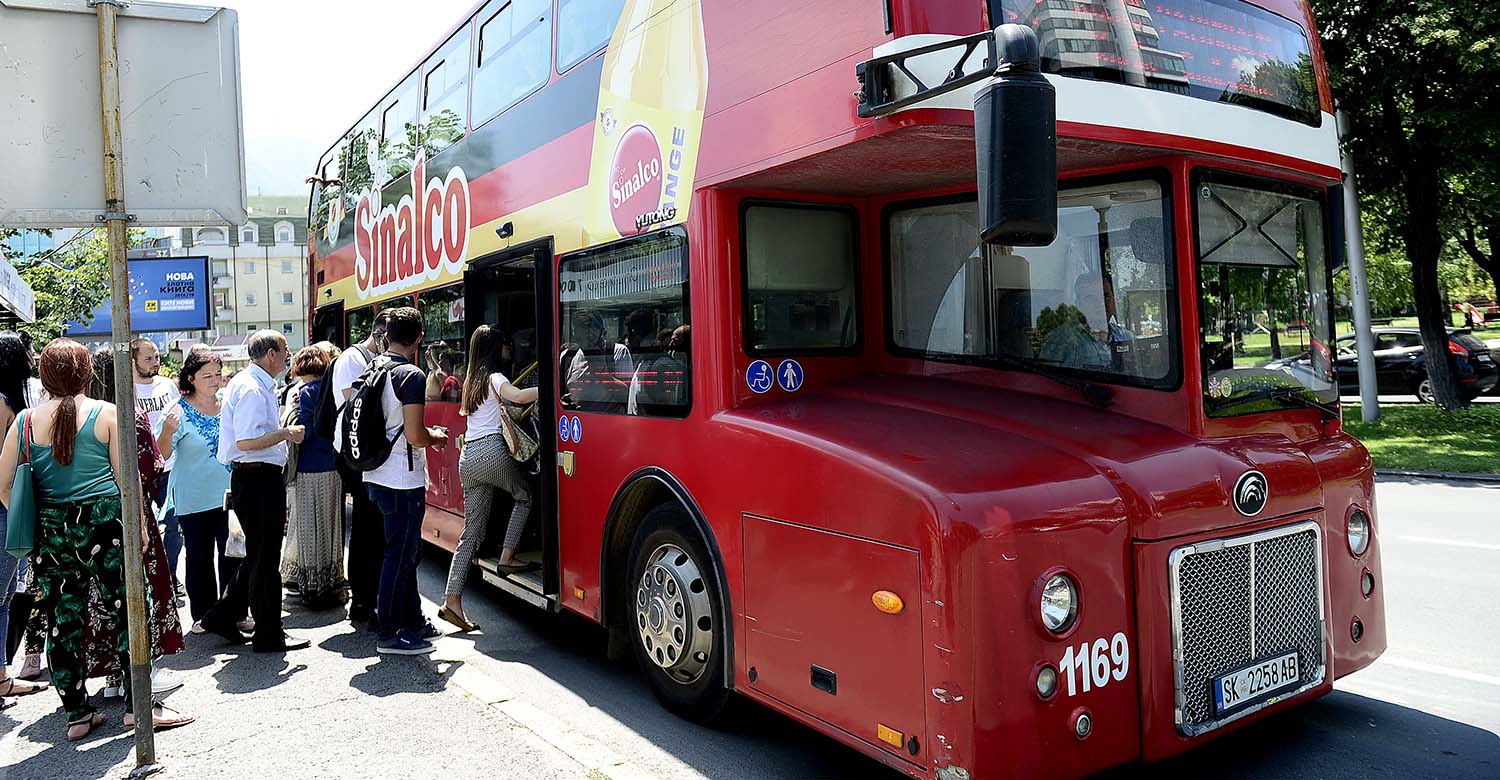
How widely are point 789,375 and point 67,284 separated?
77.2 ft

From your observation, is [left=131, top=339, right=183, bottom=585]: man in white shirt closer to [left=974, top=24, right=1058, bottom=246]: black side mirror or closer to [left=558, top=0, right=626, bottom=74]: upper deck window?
[left=558, top=0, right=626, bottom=74]: upper deck window

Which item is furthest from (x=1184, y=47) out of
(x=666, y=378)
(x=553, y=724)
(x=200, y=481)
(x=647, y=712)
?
(x=200, y=481)

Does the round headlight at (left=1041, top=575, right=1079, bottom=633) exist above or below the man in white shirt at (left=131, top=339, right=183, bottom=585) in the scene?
below

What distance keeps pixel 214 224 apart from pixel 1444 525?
9852 millimetres

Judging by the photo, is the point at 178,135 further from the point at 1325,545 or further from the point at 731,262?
the point at 1325,545

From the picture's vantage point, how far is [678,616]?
486 cm

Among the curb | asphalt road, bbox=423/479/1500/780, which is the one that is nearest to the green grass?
the curb

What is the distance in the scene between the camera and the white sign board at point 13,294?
38.3 feet

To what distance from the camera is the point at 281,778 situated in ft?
13.9

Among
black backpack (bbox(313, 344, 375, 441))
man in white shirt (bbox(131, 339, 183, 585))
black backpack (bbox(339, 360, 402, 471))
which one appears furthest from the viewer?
man in white shirt (bbox(131, 339, 183, 585))

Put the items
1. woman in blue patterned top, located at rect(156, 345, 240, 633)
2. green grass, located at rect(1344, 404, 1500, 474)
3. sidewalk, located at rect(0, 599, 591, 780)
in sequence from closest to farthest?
sidewalk, located at rect(0, 599, 591, 780) < woman in blue patterned top, located at rect(156, 345, 240, 633) < green grass, located at rect(1344, 404, 1500, 474)

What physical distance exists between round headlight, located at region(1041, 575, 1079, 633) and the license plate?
754 mm

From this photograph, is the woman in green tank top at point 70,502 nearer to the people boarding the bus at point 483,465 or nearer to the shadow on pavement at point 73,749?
the shadow on pavement at point 73,749

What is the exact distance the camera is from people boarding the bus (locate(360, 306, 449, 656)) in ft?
19.9
